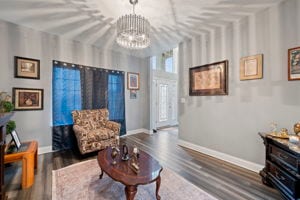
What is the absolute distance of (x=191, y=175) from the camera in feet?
8.20

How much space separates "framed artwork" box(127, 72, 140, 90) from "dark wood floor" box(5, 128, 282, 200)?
7.38 ft

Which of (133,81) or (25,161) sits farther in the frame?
(133,81)

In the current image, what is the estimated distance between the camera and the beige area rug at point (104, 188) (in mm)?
1913

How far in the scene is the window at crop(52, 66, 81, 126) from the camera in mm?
3637

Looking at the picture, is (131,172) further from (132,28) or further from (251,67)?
(251,67)

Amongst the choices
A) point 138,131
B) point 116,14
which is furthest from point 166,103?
point 116,14

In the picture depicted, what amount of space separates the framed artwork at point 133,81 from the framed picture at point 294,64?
402cm

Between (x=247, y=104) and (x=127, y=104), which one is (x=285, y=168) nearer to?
(x=247, y=104)

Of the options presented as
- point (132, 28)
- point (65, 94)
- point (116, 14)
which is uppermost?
point (116, 14)

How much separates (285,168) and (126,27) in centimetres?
284

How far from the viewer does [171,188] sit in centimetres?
211

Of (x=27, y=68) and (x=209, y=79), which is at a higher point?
(x=27, y=68)

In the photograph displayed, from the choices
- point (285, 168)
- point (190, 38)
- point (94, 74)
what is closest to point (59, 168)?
point (94, 74)

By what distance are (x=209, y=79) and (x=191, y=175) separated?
6.82ft
